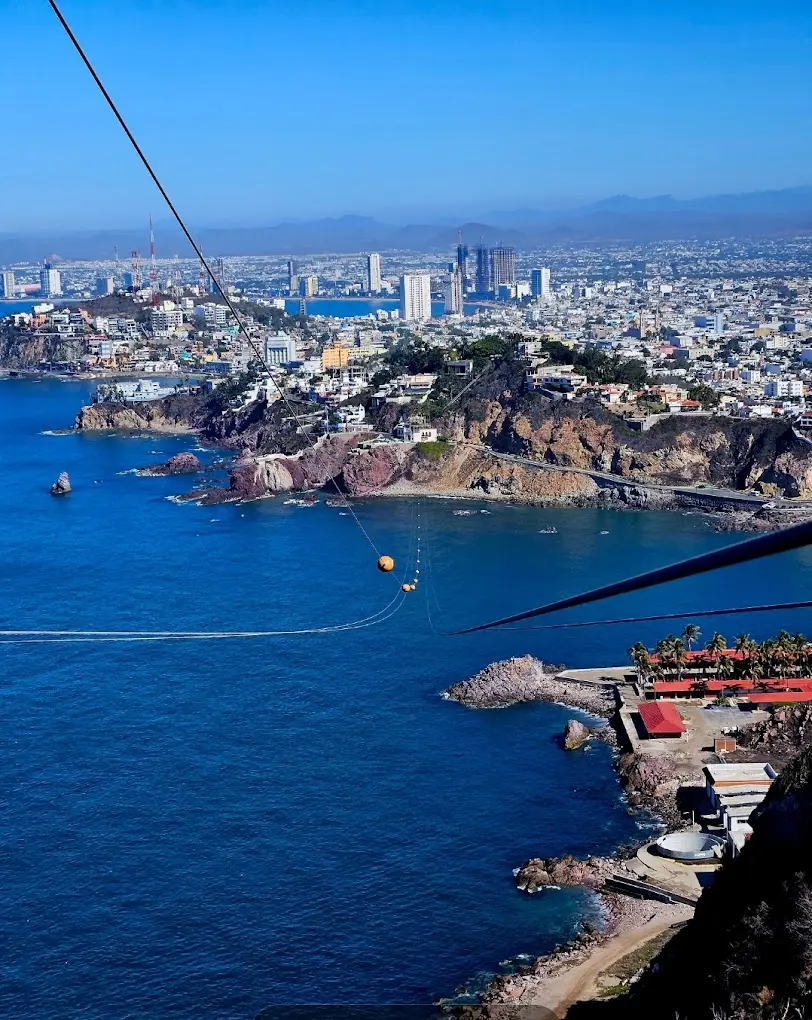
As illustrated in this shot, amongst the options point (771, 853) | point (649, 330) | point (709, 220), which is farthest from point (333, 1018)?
point (709, 220)

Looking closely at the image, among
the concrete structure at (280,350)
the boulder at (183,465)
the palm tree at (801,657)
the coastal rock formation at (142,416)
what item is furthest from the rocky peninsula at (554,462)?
the concrete structure at (280,350)

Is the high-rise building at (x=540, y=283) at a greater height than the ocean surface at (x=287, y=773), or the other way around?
the high-rise building at (x=540, y=283)

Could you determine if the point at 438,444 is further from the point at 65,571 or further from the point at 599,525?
the point at 65,571

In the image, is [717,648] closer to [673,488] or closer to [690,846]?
[690,846]

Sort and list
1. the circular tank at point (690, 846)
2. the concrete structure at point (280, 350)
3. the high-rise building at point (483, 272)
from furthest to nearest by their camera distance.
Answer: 1. the high-rise building at point (483, 272)
2. the concrete structure at point (280, 350)
3. the circular tank at point (690, 846)

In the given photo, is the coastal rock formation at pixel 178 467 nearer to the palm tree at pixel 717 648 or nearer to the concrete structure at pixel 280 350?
the concrete structure at pixel 280 350

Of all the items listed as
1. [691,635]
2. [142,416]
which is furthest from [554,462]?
[142,416]
